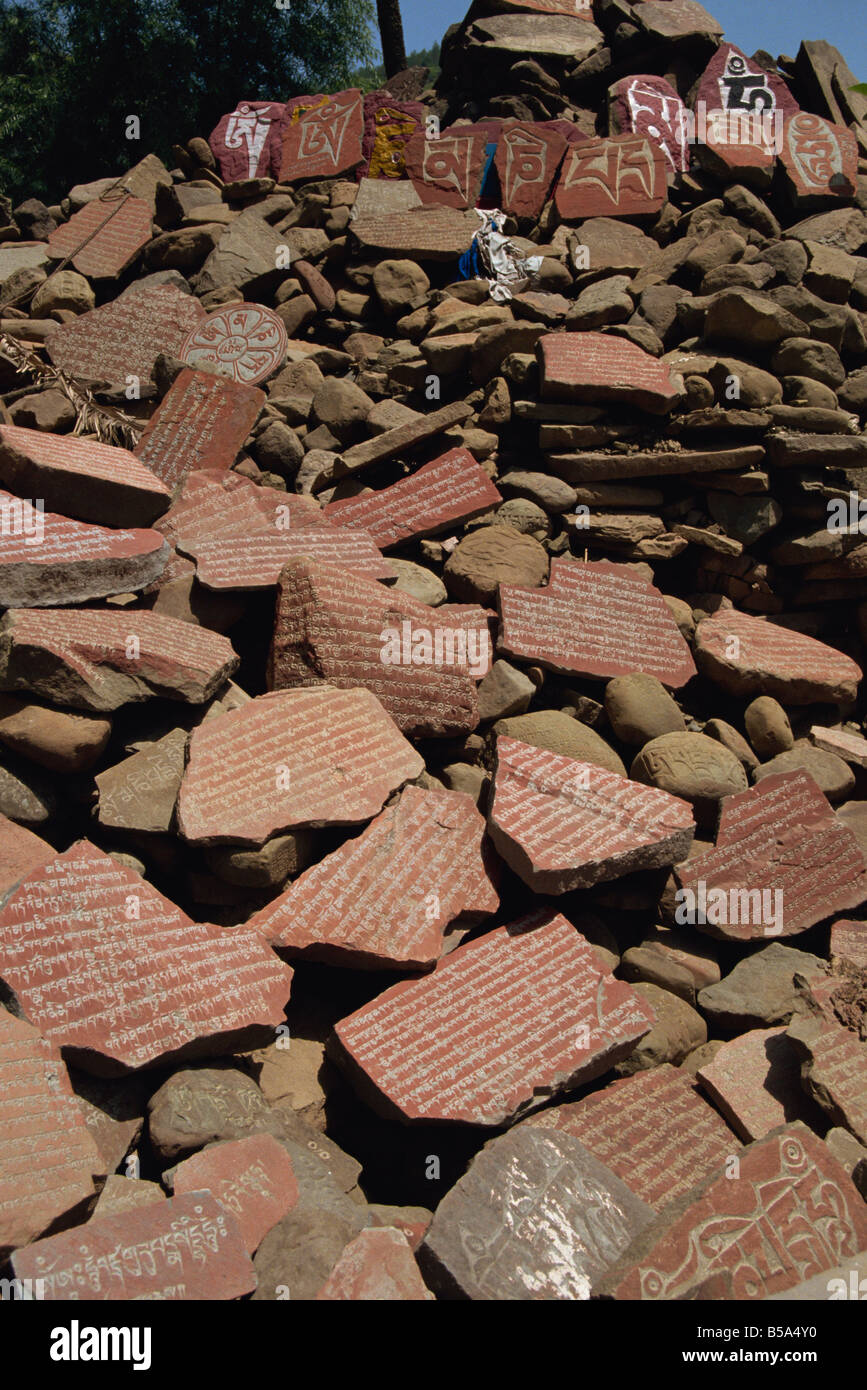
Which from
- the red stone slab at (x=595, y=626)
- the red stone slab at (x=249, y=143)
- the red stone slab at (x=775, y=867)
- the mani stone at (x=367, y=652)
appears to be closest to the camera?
the red stone slab at (x=775, y=867)

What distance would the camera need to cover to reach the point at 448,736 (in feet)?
14.6

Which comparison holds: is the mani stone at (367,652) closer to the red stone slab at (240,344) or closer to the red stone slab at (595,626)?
the red stone slab at (595,626)

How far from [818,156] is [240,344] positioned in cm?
488

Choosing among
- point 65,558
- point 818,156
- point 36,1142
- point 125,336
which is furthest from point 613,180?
point 36,1142

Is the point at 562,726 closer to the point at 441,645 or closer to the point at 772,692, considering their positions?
the point at 441,645

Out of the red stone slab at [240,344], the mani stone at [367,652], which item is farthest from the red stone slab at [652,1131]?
the red stone slab at [240,344]

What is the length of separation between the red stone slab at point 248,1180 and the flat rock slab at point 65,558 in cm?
230

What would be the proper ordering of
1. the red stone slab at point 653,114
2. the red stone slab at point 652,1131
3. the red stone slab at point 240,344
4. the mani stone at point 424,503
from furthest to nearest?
the red stone slab at point 653,114, the red stone slab at point 240,344, the mani stone at point 424,503, the red stone slab at point 652,1131

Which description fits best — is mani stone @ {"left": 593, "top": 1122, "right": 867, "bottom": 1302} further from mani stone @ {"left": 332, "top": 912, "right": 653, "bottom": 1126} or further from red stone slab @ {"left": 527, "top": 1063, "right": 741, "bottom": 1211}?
mani stone @ {"left": 332, "top": 912, "right": 653, "bottom": 1126}

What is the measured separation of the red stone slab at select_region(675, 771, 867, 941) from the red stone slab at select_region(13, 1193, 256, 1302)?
7.25 feet

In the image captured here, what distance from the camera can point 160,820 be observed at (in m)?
3.66

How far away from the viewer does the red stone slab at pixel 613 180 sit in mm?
7742

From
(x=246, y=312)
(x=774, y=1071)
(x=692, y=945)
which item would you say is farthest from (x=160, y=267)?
(x=774, y=1071)

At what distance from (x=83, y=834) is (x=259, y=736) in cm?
74
